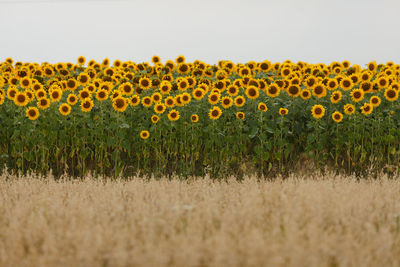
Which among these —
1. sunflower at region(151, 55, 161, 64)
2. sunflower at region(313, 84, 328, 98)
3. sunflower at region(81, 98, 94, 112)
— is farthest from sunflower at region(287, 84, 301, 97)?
sunflower at region(151, 55, 161, 64)

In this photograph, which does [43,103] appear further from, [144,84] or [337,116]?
[337,116]

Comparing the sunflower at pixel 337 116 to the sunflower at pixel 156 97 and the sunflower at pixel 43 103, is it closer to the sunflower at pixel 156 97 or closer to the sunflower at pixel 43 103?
the sunflower at pixel 156 97

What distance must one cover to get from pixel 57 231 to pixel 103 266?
26.6 inches

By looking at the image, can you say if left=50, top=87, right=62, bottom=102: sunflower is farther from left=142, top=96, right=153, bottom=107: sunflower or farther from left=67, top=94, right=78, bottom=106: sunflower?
left=142, top=96, right=153, bottom=107: sunflower

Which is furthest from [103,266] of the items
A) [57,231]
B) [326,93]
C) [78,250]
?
[326,93]

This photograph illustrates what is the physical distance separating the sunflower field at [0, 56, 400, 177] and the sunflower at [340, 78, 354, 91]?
0.25 m

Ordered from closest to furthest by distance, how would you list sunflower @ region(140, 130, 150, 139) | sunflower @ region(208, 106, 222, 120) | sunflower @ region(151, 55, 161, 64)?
sunflower @ region(140, 130, 150, 139), sunflower @ region(208, 106, 222, 120), sunflower @ region(151, 55, 161, 64)

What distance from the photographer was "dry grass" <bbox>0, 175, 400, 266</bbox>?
139 inches

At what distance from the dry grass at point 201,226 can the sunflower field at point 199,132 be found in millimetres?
1833

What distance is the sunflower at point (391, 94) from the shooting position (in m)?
8.01

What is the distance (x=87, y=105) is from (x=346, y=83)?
13.4 feet

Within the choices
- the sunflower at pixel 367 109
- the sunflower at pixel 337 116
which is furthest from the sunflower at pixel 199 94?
the sunflower at pixel 367 109

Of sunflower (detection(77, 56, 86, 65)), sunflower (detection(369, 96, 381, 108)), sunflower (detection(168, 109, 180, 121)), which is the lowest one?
sunflower (detection(168, 109, 180, 121))

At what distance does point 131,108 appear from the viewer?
25.8 ft
